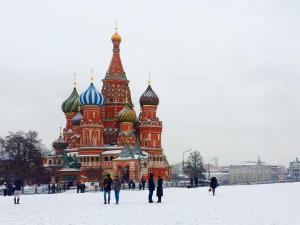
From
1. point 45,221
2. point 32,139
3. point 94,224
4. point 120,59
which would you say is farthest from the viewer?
point 120,59

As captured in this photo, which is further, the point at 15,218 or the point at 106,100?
the point at 106,100

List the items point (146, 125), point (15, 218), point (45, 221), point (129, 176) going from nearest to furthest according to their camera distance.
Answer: point (45, 221) → point (15, 218) → point (129, 176) → point (146, 125)

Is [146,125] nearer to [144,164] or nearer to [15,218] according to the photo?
[144,164]

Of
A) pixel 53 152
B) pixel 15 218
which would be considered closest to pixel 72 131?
pixel 53 152

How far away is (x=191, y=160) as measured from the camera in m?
92.6

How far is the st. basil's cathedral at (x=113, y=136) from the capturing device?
7103 centimetres

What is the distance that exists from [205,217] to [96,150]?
58978 mm

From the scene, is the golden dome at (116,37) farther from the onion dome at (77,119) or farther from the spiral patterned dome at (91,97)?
the onion dome at (77,119)

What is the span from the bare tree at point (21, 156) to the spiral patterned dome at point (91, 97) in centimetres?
969

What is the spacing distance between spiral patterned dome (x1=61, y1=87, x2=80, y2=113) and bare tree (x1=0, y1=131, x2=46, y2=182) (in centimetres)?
1578

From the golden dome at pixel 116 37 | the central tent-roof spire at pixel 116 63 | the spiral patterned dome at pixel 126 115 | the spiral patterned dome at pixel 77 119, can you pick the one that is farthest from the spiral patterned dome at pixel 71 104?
the spiral patterned dome at pixel 126 115

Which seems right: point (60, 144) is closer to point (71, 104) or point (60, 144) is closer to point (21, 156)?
point (71, 104)

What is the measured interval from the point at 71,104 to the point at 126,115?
1648 cm

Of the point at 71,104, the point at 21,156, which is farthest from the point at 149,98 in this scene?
the point at 21,156
